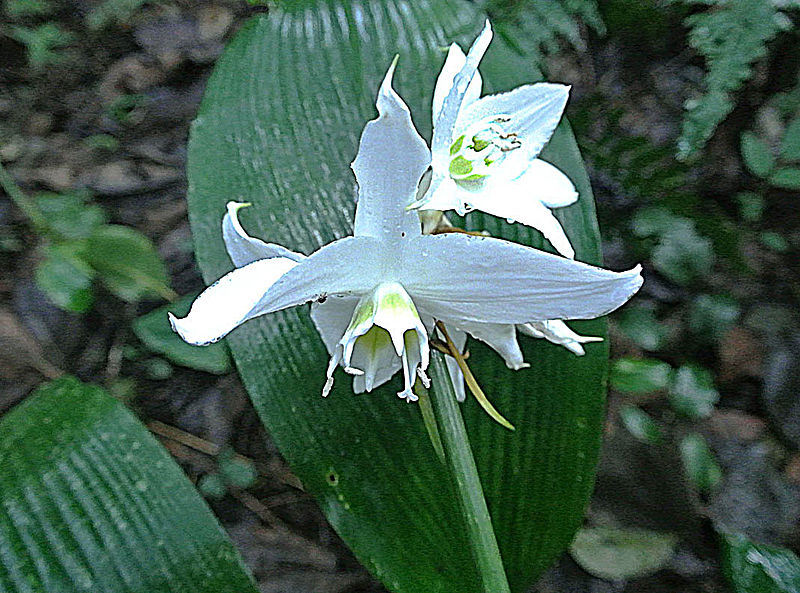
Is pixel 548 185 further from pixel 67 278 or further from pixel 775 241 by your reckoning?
pixel 67 278

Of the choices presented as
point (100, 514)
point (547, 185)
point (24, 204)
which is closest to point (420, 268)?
point (547, 185)

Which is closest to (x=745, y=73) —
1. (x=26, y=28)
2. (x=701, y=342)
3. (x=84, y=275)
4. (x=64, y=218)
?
(x=701, y=342)

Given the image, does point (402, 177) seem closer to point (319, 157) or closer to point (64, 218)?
point (319, 157)

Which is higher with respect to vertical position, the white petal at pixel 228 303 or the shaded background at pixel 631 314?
the white petal at pixel 228 303

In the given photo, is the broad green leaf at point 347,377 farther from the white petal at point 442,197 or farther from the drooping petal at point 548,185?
the white petal at point 442,197

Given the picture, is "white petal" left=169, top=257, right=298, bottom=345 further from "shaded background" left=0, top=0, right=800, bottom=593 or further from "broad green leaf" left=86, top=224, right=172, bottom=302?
A: "broad green leaf" left=86, top=224, right=172, bottom=302

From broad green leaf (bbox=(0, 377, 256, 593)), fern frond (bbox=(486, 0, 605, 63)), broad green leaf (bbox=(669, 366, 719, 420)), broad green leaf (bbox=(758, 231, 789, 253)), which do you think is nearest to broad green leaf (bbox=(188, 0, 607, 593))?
broad green leaf (bbox=(0, 377, 256, 593))

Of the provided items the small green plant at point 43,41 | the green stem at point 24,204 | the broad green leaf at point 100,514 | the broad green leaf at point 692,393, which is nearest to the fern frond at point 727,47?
the broad green leaf at point 692,393
